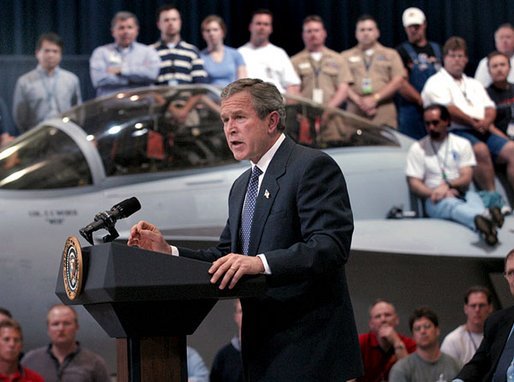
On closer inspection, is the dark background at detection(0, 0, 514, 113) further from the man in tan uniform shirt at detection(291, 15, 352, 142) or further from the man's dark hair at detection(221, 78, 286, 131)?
the man's dark hair at detection(221, 78, 286, 131)

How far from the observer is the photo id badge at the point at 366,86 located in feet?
28.9

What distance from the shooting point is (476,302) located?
20.8 ft

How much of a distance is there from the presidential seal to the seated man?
481 centimetres

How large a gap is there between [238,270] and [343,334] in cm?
42

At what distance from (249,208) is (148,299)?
510mm

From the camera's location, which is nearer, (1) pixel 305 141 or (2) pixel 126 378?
(2) pixel 126 378

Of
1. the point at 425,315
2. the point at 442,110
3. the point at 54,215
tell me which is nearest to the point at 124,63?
the point at 54,215

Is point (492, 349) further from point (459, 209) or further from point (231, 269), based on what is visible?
point (459, 209)

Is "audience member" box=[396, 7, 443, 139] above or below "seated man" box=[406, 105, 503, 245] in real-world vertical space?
above

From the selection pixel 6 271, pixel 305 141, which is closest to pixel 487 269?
pixel 305 141

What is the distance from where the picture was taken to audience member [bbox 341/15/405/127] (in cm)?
881

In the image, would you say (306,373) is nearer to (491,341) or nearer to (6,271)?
(491,341)

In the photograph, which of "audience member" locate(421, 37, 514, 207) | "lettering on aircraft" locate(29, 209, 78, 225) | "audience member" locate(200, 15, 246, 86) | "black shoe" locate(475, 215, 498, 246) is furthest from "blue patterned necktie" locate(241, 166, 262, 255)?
"audience member" locate(200, 15, 246, 86)

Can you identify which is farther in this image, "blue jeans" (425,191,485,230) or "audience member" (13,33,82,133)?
"audience member" (13,33,82,133)
